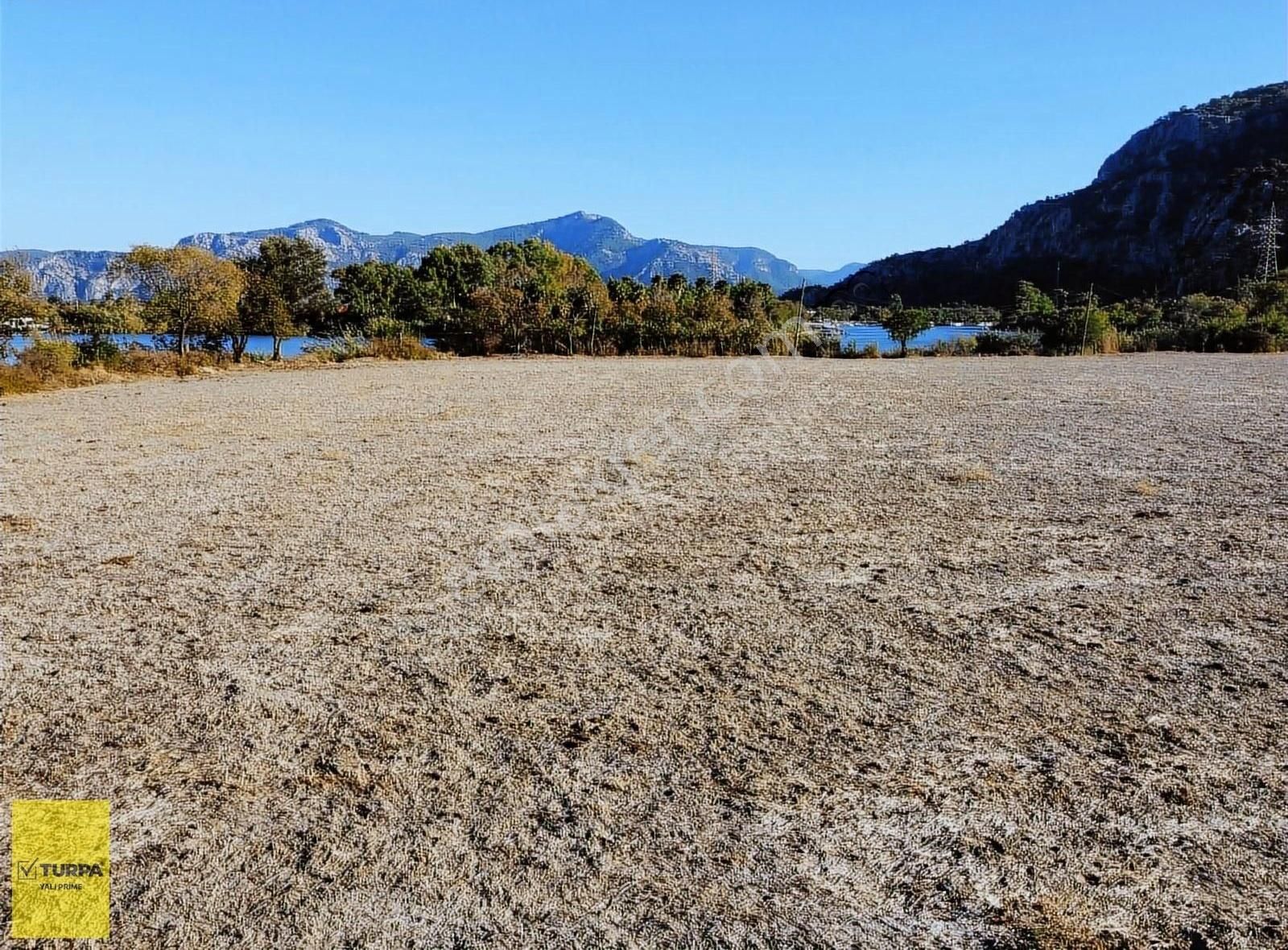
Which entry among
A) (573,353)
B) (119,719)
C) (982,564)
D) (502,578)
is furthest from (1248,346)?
(119,719)

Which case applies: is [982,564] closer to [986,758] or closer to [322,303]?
[986,758]

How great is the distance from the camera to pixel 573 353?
24.7 metres

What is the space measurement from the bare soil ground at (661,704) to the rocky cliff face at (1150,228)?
216 feet

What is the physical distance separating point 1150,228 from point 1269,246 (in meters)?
26.6

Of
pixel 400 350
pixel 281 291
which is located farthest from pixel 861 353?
pixel 281 291

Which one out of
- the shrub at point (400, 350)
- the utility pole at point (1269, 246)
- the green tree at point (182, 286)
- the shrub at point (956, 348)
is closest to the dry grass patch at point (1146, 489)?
the green tree at point (182, 286)

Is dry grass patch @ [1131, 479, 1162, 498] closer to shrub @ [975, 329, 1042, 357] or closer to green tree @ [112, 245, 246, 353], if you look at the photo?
green tree @ [112, 245, 246, 353]

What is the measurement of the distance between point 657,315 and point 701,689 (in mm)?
24475

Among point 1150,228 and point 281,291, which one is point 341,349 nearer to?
point 281,291

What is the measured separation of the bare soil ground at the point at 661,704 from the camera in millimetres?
1619

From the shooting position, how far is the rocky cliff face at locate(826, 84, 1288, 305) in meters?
62.3

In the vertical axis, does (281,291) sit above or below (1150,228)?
below

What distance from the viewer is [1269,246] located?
49.0m

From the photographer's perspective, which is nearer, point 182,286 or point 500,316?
point 182,286
